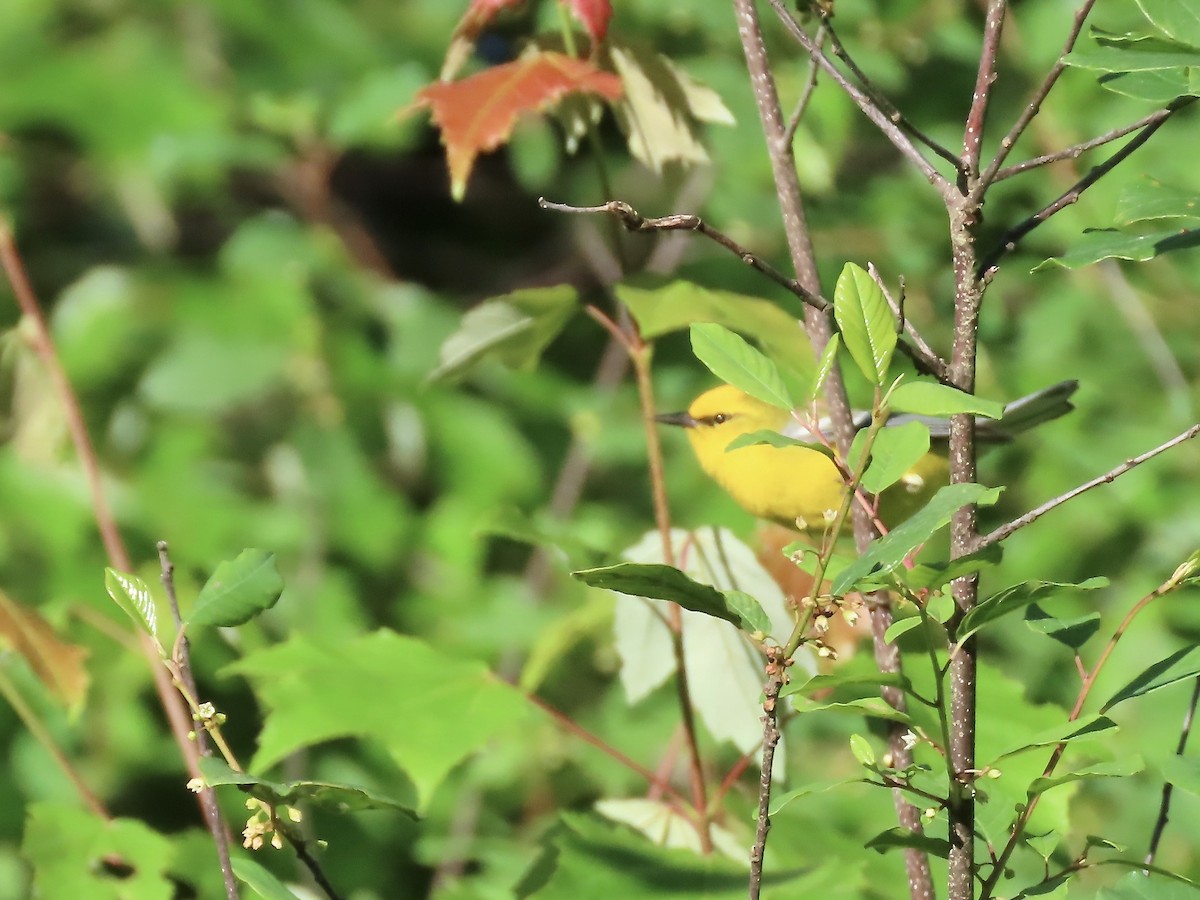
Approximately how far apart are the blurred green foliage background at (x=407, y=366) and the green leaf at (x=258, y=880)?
1.21 m

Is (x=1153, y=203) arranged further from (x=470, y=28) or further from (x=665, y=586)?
(x=470, y=28)

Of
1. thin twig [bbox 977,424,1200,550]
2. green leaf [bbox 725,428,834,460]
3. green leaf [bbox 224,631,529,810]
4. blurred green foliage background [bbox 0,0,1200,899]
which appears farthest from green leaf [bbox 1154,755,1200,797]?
blurred green foliage background [bbox 0,0,1200,899]

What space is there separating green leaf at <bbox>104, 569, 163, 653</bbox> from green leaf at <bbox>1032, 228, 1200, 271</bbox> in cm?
56

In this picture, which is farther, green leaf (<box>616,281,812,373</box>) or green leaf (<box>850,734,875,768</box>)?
green leaf (<box>616,281,812,373</box>)

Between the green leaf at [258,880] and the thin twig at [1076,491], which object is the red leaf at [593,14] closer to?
the thin twig at [1076,491]

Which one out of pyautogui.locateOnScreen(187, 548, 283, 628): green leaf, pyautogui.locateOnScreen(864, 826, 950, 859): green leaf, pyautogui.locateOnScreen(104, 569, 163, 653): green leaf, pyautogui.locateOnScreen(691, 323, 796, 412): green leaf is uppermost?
pyautogui.locateOnScreen(691, 323, 796, 412): green leaf

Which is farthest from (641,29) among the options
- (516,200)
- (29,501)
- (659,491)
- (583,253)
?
(659,491)

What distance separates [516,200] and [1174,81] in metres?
2.64

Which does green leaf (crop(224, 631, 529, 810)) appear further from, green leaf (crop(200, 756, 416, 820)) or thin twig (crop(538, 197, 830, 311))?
thin twig (crop(538, 197, 830, 311))

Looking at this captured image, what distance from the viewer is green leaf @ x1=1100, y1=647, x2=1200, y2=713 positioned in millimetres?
646

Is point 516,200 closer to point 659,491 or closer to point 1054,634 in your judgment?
point 659,491

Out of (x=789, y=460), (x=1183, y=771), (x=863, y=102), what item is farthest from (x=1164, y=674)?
(x=789, y=460)

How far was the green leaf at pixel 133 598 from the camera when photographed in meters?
0.72

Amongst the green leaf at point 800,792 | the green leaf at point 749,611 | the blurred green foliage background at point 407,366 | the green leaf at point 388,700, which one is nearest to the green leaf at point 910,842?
the green leaf at point 800,792
